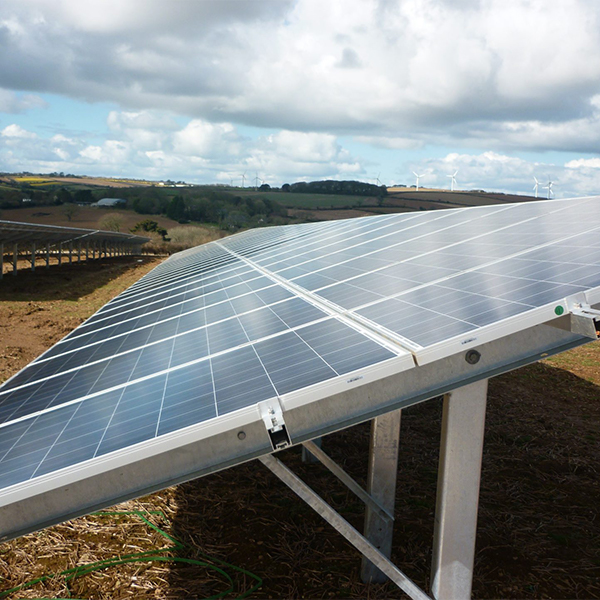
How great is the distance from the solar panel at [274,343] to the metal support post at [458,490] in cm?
101

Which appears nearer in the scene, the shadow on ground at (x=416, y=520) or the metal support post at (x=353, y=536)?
the metal support post at (x=353, y=536)

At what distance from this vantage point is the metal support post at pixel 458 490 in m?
5.63

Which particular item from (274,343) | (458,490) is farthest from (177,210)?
(458,490)

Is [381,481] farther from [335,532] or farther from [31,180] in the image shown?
[31,180]

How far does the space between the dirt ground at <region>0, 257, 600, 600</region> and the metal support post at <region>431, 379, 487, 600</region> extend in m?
1.92

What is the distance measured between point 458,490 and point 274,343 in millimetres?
2615

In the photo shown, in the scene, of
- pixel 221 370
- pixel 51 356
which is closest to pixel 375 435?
pixel 221 370

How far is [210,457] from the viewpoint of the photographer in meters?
4.63

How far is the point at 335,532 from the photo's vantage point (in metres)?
9.19

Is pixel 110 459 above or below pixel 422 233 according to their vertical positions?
below

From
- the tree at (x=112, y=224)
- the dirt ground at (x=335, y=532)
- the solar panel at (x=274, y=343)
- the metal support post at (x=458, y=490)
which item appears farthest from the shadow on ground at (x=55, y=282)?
the tree at (x=112, y=224)

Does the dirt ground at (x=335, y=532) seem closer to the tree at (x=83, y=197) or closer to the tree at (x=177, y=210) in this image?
the tree at (x=177, y=210)

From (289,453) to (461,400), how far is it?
7.94 m

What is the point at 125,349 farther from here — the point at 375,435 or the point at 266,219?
the point at 266,219
